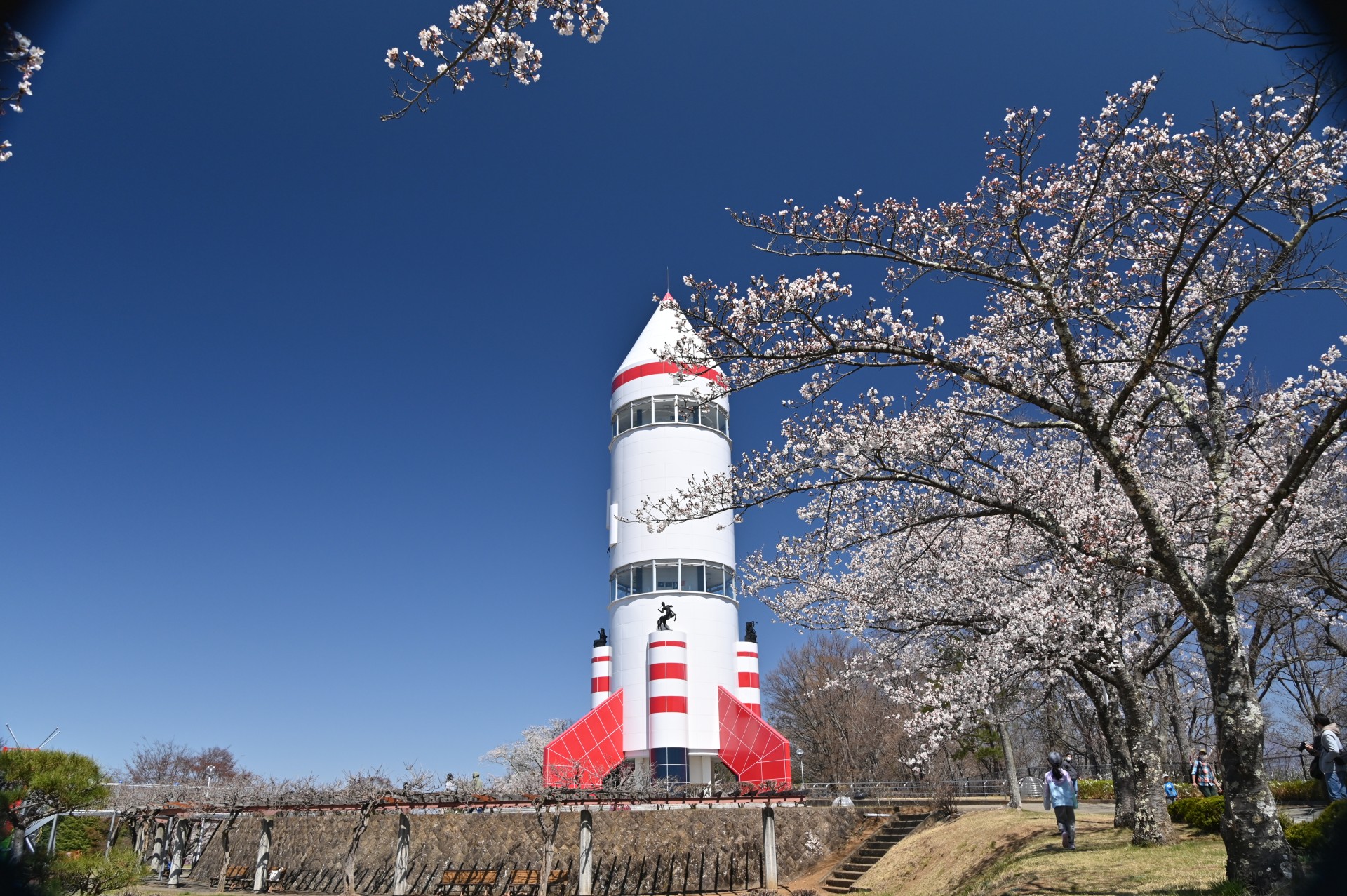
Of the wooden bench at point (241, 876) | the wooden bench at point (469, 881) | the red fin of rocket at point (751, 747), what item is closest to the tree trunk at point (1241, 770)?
the wooden bench at point (469, 881)

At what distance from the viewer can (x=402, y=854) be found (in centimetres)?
1958

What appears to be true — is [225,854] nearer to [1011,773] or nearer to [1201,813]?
[1011,773]

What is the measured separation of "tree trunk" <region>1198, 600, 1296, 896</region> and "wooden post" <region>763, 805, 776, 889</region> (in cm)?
1484

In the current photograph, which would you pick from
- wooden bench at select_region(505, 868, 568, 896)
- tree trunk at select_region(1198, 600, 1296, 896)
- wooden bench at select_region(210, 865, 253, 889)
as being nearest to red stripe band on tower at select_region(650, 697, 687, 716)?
Result: wooden bench at select_region(505, 868, 568, 896)

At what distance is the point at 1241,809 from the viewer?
8.27m

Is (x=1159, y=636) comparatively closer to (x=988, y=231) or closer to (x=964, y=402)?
(x=964, y=402)

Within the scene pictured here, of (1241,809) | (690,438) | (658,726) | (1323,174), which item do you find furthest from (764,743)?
(1323,174)

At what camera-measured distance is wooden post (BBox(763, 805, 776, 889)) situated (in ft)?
70.4

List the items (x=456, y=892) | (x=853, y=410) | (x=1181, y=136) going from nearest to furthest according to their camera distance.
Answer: (x=1181, y=136), (x=853, y=410), (x=456, y=892)

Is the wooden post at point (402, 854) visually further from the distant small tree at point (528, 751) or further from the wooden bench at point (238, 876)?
the distant small tree at point (528, 751)

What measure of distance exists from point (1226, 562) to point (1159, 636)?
6690 mm

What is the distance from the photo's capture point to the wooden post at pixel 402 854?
19.2 metres

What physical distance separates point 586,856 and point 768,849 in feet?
16.0

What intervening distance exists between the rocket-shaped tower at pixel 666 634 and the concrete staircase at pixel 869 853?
3345mm
